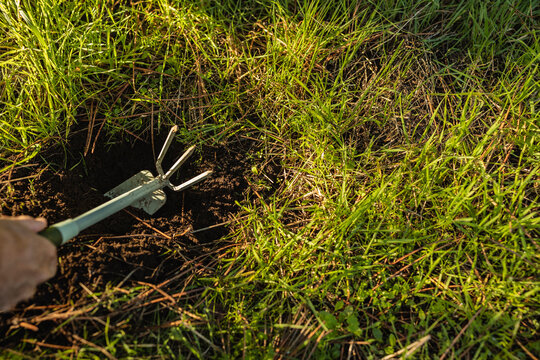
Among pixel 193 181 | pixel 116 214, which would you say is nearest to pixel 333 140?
pixel 193 181

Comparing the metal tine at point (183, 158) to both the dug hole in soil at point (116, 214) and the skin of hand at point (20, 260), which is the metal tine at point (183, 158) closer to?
the dug hole in soil at point (116, 214)

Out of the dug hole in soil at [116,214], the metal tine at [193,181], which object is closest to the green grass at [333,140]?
the dug hole in soil at [116,214]

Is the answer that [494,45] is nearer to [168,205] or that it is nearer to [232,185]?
[232,185]

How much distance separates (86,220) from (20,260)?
11.3 inches

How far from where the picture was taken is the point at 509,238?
1560mm

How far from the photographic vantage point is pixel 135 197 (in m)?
1.57

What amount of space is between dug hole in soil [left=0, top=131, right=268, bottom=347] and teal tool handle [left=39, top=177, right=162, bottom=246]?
6.8 inches

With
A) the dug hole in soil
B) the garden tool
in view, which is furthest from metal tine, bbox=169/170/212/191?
the dug hole in soil

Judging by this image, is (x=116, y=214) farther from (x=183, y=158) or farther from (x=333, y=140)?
(x=333, y=140)

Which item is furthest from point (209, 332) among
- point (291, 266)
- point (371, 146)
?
point (371, 146)

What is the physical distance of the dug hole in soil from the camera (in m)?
1.45

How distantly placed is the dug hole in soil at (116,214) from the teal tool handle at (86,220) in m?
0.17

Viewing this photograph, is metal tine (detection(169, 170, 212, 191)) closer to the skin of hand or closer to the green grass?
the green grass

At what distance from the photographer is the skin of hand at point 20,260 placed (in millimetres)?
1066
